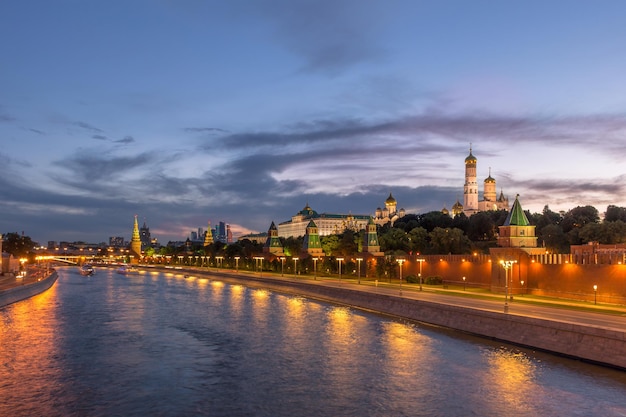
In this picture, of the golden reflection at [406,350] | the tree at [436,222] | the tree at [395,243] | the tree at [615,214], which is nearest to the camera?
the golden reflection at [406,350]

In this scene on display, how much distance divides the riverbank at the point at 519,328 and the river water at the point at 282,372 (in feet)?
2.01

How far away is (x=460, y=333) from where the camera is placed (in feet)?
127

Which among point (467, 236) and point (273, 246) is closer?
point (467, 236)

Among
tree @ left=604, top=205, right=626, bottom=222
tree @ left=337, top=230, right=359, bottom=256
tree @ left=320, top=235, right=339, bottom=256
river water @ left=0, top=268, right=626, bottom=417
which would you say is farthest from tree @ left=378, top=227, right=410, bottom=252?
river water @ left=0, top=268, right=626, bottom=417

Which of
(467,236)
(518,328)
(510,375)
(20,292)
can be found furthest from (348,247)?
(510,375)

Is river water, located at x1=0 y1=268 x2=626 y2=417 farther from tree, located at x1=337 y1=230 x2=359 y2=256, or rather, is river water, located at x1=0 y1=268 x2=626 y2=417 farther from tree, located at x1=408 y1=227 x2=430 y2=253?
tree, located at x1=337 y1=230 x2=359 y2=256

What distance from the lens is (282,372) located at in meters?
28.8

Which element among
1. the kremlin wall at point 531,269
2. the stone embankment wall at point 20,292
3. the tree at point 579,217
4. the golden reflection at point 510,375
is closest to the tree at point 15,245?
the stone embankment wall at point 20,292

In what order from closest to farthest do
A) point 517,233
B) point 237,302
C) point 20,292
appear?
point 517,233 < point 20,292 < point 237,302

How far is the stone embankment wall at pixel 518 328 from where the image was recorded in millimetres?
27203

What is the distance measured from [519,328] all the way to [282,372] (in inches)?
537

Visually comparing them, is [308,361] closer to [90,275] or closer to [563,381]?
[563,381]

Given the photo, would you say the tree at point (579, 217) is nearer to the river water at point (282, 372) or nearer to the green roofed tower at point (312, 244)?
the green roofed tower at point (312, 244)

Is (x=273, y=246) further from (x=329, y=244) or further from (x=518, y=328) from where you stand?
(x=518, y=328)
